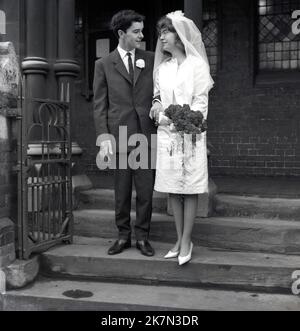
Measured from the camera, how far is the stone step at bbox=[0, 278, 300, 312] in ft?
11.9

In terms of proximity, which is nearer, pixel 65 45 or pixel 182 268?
pixel 182 268

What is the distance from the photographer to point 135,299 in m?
3.76

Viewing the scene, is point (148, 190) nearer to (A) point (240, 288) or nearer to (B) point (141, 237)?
(B) point (141, 237)

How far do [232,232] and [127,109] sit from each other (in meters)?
1.44

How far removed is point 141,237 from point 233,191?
1.50m

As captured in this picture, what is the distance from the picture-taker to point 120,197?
4.37m

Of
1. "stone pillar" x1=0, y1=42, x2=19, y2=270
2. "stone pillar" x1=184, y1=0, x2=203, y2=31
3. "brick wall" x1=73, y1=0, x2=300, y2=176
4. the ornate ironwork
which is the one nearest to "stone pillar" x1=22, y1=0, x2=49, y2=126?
the ornate ironwork

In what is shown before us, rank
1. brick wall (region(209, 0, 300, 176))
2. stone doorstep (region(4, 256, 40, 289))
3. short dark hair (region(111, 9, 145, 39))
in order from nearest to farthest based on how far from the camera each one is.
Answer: stone doorstep (region(4, 256, 40, 289)) → short dark hair (region(111, 9, 145, 39)) → brick wall (region(209, 0, 300, 176))

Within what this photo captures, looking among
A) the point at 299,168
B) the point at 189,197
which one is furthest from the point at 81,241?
the point at 299,168

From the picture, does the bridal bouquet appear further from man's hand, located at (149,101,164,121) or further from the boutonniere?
the boutonniere

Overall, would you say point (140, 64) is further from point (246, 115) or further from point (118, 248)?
point (246, 115)

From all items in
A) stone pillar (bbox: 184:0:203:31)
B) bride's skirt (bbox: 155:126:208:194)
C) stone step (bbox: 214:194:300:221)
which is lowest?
stone step (bbox: 214:194:300:221)

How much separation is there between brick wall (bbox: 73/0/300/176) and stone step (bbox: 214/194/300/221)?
288cm

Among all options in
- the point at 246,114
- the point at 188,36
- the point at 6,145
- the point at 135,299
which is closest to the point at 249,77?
the point at 246,114
